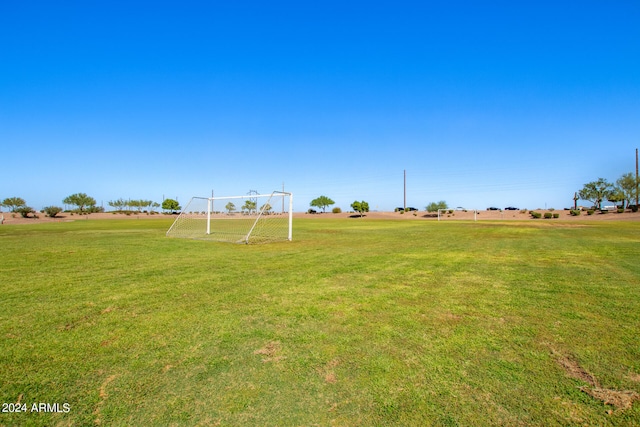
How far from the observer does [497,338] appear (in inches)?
152

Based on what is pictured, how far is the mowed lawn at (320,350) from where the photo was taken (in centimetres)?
253

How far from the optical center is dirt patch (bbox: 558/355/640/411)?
8.55 feet

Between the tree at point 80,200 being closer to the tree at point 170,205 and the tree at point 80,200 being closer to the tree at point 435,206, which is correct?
the tree at point 170,205

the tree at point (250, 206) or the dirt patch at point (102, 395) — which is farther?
the tree at point (250, 206)

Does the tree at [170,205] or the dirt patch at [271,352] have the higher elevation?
the tree at [170,205]

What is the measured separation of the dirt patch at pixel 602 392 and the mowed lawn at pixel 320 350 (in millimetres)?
14

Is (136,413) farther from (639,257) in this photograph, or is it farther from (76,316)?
(639,257)

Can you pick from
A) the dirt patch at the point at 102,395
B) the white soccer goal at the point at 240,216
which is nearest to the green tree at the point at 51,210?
the white soccer goal at the point at 240,216

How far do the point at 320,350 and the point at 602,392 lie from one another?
2538mm

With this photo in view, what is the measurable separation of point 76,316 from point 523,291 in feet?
24.4

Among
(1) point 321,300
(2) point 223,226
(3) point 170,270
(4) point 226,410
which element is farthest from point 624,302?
(2) point 223,226

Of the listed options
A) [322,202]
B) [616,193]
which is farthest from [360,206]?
[616,193]

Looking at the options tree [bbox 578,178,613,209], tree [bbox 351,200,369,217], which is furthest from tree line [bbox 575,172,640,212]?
tree [bbox 351,200,369,217]

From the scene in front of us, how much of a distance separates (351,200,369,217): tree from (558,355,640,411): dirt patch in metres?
81.0
